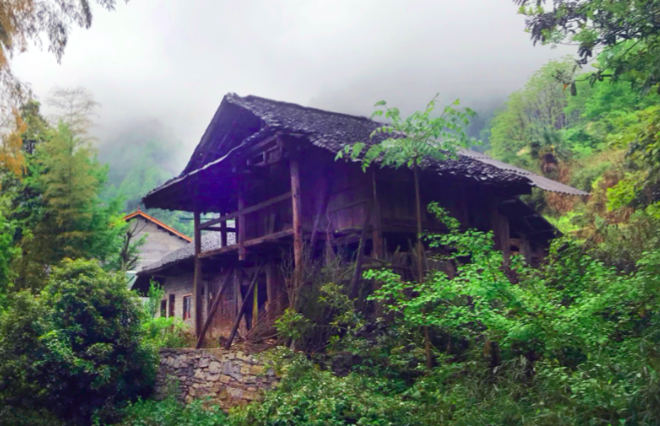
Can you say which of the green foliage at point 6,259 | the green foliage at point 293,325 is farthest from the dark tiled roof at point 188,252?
the green foliage at point 293,325

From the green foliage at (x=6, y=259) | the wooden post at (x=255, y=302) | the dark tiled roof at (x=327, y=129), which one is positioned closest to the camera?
the dark tiled roof at (x=327, y=129)

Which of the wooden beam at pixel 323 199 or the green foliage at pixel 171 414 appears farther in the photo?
the wooden beam at pixel 323 199

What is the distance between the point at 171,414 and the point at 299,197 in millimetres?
4152

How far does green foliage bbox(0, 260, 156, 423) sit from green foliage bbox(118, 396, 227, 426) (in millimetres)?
411

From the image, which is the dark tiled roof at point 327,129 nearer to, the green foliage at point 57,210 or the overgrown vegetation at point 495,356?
the overgrown vegetation at point 495,356

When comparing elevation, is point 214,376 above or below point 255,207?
below

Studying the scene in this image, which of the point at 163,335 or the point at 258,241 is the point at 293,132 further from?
the point at 163,335

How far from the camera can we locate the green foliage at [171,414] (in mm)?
8719

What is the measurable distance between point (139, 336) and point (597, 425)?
805 cm

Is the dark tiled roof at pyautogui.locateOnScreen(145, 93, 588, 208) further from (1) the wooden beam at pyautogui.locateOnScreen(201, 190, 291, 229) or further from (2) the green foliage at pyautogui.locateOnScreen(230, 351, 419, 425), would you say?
(2) the green foliage at pyautogui.locateOnScreen(230, 351, 419, 425)

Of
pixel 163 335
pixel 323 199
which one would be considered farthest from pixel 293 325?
pixel 163 335

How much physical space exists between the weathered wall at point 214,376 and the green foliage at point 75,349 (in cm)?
41

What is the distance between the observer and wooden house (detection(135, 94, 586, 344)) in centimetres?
1059

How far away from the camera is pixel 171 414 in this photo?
9266 millimetres
